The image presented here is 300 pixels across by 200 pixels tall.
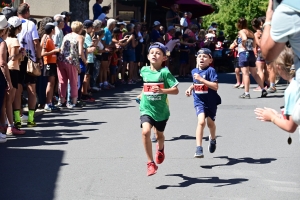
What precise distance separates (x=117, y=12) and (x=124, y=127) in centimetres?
1813

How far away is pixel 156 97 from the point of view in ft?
26.3

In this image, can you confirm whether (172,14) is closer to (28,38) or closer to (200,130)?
(28,38)

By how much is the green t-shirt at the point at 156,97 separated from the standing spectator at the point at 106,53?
10.2 meters

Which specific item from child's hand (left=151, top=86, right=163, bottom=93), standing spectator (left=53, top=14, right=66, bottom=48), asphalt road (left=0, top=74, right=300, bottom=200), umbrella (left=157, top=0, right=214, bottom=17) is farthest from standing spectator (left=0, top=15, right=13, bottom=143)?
umbrella (left=157, top=0, right=214, bottom=17)

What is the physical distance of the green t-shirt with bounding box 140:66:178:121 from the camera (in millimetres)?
8008

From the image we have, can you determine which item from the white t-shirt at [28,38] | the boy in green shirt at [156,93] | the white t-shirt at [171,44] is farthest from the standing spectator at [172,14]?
the boy in green shirt at [156,93]

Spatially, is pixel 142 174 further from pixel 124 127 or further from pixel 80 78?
pixel 80 78

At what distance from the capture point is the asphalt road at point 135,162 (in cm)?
741

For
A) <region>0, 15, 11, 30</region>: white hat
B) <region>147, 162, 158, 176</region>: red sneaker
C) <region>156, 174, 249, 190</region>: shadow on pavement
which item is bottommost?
<region>156, 174, 249, 190</region>: shadow on pavement

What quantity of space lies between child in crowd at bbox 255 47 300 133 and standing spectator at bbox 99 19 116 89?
13638 mm

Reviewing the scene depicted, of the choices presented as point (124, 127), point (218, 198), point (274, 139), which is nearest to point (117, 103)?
point (124, 127)

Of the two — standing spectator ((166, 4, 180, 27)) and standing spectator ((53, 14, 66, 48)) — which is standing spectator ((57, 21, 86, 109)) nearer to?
standing spectator ((53, 14, 66, 48))

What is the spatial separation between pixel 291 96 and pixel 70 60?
34.1 ft

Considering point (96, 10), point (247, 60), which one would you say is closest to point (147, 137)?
point (247, 60)
